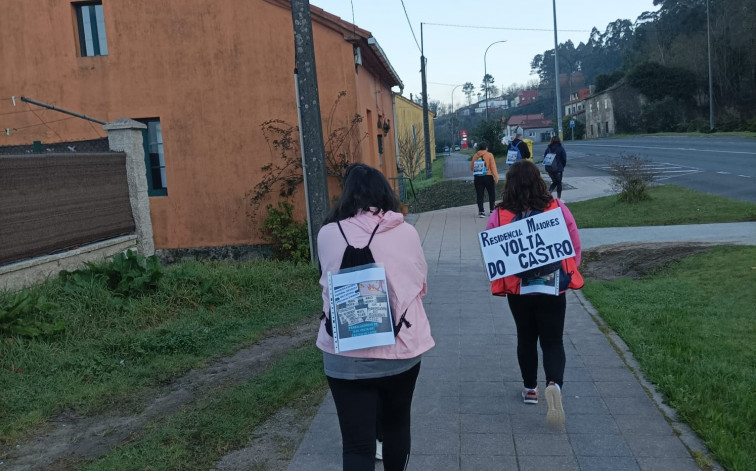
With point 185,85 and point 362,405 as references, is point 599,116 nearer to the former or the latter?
point 185,85

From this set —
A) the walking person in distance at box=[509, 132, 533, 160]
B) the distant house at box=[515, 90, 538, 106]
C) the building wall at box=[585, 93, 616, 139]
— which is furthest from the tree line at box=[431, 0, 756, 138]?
the distant house at box=[515, 90, 538, 106]

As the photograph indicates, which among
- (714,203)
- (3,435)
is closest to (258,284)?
(3,435)

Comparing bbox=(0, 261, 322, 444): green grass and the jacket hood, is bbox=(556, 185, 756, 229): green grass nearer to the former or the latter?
bbox=(0, 261, 322, 444): green grass

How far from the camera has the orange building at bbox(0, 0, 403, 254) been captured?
12117 millimetres

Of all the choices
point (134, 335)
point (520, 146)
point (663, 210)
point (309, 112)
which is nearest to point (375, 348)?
point (134, 335)

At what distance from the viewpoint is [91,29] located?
12742 mm

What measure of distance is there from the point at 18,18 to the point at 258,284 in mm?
7980

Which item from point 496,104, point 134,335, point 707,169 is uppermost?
point 496,104

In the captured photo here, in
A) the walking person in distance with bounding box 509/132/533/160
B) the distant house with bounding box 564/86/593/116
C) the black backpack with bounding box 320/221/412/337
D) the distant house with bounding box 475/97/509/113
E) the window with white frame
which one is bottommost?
the black backpack with bounding box 320/221/412/337

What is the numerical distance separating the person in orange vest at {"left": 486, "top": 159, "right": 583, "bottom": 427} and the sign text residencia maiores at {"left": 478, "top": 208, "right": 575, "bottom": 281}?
0.05 m

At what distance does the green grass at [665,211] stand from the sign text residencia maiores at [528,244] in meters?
8.46

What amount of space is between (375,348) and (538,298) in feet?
A: 5.89

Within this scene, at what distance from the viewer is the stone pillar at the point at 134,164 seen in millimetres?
9594

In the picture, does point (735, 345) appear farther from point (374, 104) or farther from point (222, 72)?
point (374, 104)
